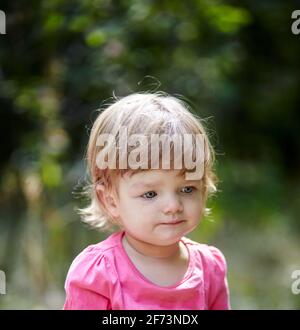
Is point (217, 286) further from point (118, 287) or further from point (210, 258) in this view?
point (118, 287)

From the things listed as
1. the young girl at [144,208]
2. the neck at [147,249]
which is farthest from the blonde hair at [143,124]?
the neck at [147,249]

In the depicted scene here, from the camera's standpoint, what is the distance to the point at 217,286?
181 centimetres

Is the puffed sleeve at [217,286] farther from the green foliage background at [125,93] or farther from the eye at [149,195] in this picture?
the green foliage background at [125,93]

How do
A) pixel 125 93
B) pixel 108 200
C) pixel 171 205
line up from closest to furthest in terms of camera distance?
pixel 171 205, pixel 108 200, pixel 125 93

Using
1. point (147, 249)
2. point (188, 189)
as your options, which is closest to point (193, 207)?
point (188, 189)

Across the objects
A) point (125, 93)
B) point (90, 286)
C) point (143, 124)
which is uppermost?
point (125, 93)

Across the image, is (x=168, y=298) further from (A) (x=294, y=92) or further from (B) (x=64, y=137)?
(A) (x=294, y=92)

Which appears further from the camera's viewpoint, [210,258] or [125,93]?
[125,93]

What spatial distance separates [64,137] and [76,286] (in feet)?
7.49

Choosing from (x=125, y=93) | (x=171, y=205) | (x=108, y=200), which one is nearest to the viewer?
(x=171, y=205)

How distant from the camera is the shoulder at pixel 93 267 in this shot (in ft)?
5.33

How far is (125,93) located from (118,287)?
71.8 inches

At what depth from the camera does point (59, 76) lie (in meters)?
3.75
